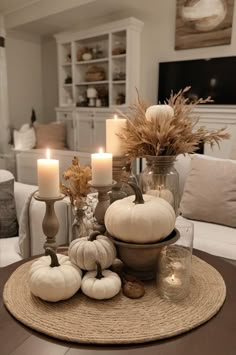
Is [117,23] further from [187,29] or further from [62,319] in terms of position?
[62,319]

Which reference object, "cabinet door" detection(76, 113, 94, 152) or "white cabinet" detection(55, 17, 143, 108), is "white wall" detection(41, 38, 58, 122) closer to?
"white cabinet" detection(55, 17, 143, 108)

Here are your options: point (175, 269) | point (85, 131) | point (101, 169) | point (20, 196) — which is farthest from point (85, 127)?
point (175, 269)

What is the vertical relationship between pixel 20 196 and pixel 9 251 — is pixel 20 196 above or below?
above

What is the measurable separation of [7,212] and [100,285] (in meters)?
1.21

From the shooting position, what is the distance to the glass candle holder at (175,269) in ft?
2.87

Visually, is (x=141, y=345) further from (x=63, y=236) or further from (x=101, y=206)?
(x=63, y=236)

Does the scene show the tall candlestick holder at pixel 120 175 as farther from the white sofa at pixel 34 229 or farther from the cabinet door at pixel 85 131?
the cabinet door at pixel 85 131

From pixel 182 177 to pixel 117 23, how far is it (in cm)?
277

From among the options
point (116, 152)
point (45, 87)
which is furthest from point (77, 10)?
point (116, 152)

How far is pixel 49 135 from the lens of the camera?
16.1ft

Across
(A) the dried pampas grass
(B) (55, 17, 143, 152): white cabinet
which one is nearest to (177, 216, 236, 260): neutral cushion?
(A) the dried pampas grass

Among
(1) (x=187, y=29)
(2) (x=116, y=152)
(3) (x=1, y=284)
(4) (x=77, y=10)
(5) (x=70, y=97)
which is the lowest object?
(3) (x=1, y=284)

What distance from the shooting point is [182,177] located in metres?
2.30

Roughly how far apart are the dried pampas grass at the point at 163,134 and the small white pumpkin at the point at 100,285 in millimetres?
438
